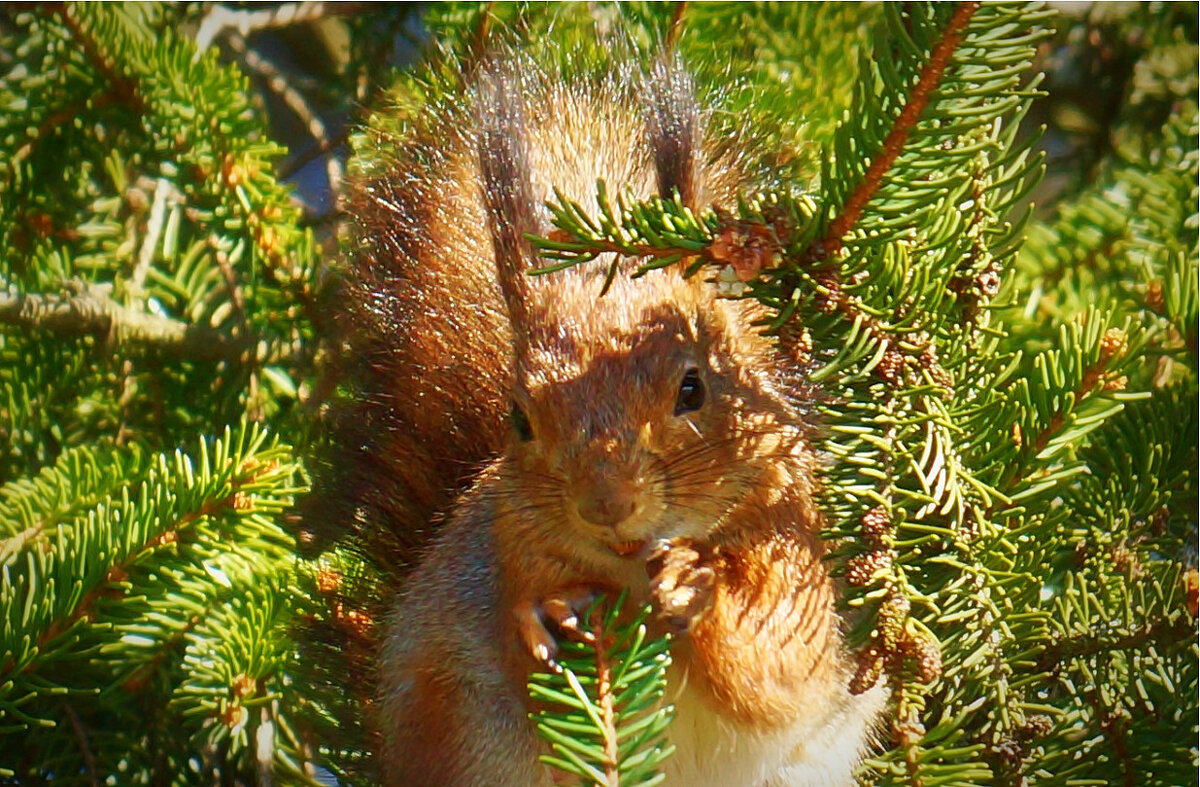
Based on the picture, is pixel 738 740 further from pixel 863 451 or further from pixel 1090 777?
pixel 863 451

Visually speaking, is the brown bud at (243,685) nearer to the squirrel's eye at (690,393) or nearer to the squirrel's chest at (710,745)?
the squirrel's chest at (710,745)

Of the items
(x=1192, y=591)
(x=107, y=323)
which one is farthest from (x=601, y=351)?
(x=107, y=323)

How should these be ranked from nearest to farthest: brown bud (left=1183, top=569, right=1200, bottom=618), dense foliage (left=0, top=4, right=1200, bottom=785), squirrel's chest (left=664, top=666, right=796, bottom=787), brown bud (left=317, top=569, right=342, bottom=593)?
dense foliage (left=0, top=4, right=1200, bottom=785) < brown bud (left=1183, top=569, right=1200, bottom=618) < squirrel's chest (left=664, top=666, right=796, bottom=787) < brown bud (left=317, top=569, right=342, bottom=593)

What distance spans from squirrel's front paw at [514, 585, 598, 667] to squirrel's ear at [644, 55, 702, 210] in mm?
393

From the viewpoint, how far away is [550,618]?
1.23m

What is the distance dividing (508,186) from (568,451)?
26cm

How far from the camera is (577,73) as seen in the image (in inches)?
51.9

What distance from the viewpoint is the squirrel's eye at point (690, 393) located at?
46.1 inches

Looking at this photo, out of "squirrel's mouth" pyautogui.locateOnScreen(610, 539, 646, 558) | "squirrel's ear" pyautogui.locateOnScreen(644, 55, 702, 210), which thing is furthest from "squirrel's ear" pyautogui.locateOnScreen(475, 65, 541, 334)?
"squirrel's mouth" pyautogui.locateOnScreen(610, 539, 646, 558)

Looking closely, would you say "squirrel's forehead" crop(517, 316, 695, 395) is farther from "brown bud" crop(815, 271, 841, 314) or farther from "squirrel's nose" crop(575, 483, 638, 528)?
"brown bud" crop(815, 271, 841, 314)

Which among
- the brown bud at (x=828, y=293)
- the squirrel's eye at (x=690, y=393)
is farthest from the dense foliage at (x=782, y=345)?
the squirrel's eye at (x=690, y=393)

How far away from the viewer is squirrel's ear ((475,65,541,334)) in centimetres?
119

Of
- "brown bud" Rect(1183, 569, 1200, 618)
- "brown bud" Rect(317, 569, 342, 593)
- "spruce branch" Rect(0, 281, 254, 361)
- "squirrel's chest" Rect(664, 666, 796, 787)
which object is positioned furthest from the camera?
"spruce branch" Rect(0, 281, 254, 361)

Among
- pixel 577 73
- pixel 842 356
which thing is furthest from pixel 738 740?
pixel 577 73
